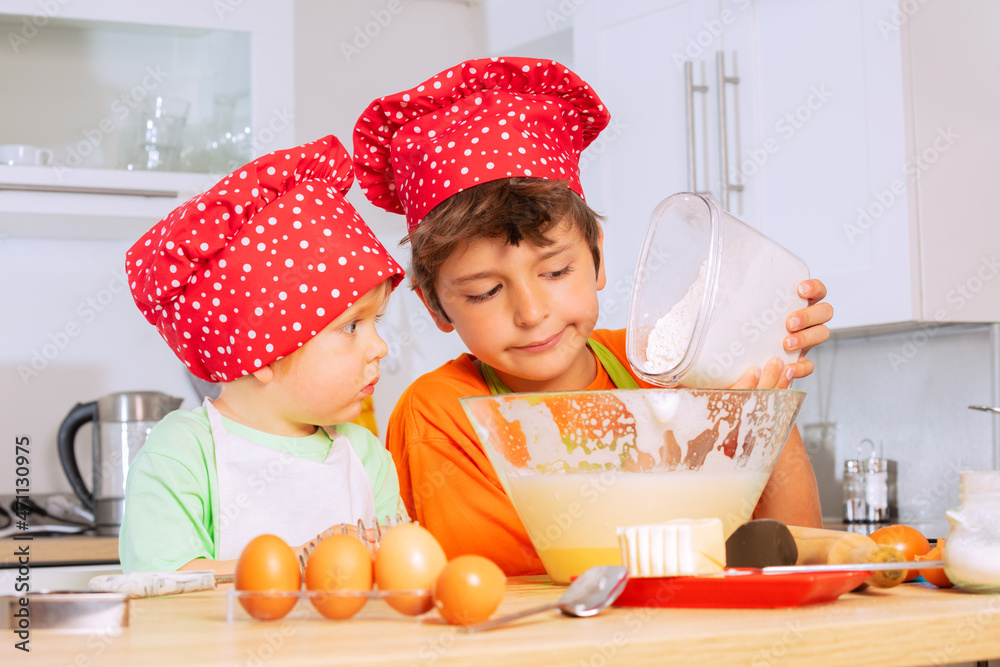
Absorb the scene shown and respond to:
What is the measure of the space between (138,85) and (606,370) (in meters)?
1.63

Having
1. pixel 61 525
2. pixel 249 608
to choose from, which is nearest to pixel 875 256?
pixel 249 608

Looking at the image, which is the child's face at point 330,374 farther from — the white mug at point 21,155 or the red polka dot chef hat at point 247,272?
the white mug at point 21,155

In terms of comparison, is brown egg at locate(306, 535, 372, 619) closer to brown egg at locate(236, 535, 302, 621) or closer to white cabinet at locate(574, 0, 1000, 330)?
brown egg at locate(236, 535, 302, 621)

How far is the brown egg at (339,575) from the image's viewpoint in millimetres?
496

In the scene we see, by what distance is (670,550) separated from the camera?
0.55 meters

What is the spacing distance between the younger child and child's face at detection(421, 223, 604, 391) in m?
0.10

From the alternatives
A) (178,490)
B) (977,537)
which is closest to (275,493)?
(178,490)

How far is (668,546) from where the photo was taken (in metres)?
0.55

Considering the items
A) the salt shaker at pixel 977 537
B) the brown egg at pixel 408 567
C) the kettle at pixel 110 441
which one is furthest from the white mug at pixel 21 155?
the salt shaker at pixel 977 537

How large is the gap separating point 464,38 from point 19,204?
143cm

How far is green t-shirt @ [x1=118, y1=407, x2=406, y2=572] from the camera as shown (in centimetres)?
88

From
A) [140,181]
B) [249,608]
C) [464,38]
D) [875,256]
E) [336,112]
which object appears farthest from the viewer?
[464,38]

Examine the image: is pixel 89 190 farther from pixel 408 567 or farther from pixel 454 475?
pixel 408 567

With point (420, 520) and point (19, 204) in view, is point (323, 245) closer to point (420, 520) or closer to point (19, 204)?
point (420, 520)
